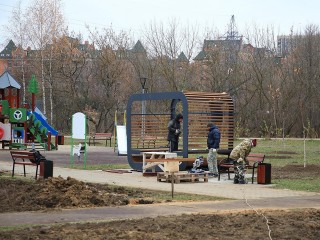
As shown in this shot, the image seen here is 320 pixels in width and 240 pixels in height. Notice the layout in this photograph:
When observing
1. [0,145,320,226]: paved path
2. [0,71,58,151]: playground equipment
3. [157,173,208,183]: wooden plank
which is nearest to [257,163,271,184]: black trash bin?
[0,145,320,226]: paved path

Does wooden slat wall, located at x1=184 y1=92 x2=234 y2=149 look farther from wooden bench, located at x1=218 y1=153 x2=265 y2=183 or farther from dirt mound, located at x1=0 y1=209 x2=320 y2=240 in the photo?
dirt mound, located at x1=0 y1=209 x2=320 y2=240

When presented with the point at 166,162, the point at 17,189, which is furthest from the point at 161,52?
the point at 17,189

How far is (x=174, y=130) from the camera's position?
2655 centimetres

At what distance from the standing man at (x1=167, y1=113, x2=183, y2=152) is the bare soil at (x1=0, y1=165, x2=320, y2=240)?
9222 mm

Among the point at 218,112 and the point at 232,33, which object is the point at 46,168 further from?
the point at 232,33

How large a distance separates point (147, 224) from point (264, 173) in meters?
10.1

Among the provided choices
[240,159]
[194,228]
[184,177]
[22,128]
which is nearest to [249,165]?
[240,159]

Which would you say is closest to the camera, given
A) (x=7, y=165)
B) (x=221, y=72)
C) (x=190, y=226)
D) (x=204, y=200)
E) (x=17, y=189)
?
(x=190, y=226)

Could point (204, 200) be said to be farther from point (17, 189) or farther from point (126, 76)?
point (126, 76)

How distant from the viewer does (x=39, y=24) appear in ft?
222

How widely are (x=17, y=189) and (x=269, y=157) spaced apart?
1955 cm

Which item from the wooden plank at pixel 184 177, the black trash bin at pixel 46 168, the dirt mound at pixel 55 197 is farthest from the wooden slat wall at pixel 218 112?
the dirt mound at pixel 55 197

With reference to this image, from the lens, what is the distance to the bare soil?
1089 cm

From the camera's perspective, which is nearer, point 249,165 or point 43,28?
point 249,165
